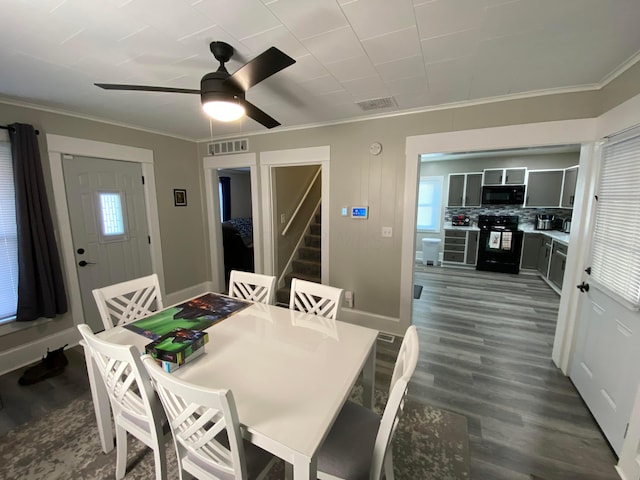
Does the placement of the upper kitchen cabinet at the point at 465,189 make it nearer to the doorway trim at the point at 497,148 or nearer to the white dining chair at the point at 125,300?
the doorway trim at the point at 497,148

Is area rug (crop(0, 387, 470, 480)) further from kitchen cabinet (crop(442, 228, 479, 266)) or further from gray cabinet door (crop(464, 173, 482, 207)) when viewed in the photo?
gray cabinet door (crop(464, 173, 482, 207))

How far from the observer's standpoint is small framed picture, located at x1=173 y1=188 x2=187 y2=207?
3.80 m

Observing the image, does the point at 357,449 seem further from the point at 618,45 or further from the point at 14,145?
the point at 14,145

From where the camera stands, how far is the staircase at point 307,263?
12.8 feet

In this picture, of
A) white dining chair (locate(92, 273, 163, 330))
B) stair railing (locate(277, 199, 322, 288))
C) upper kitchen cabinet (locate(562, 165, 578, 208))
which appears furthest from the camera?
upper kitchen cabinet (locate(562, 165, 578, 208))

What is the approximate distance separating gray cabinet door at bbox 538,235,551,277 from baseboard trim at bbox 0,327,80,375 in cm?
719

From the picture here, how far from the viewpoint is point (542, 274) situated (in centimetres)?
499

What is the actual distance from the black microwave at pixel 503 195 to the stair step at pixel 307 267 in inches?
166

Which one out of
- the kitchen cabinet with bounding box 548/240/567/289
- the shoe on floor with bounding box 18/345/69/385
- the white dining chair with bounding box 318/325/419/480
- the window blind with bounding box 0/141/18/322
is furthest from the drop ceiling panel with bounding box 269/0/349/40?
the kitchen cabinet with bounding box 548/240/567/289

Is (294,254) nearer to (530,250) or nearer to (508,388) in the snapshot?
(508,388)

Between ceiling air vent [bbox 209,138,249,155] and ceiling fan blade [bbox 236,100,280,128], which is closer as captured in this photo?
ceiling fan blade [bbox 236,100,280,128]

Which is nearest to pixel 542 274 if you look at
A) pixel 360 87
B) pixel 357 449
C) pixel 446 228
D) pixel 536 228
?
pixel 536 228

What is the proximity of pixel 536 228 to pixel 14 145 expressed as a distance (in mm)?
8107

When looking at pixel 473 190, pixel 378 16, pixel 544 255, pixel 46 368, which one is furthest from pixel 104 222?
pixel 544 255
